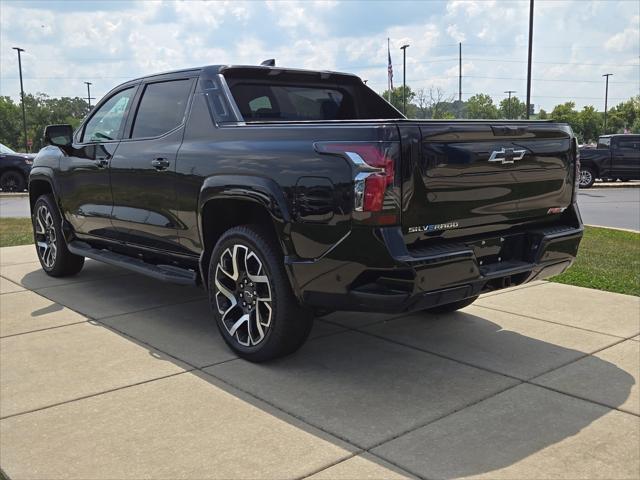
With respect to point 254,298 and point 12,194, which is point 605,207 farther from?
point 12,194

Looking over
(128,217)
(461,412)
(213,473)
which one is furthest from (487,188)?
(128,217)

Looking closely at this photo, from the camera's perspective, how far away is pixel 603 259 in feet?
25.6

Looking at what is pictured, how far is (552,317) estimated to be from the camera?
532 centimetres

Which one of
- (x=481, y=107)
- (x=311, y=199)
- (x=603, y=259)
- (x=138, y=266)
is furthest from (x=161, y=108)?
(x=481, y=107)

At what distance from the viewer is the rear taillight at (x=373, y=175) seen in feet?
11.0

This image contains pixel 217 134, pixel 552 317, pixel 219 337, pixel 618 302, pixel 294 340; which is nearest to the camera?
pixel 294 340

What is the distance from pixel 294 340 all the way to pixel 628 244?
22.7 ft

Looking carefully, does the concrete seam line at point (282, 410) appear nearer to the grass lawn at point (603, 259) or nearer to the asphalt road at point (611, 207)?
the grass lawn at point (603, 259)

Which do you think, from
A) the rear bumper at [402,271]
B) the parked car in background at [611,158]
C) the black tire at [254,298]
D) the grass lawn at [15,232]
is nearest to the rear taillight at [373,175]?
the rear bumper at [402,271]

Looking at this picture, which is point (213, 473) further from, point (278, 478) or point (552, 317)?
point (552, 317)

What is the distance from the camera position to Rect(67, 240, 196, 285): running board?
4832 mm

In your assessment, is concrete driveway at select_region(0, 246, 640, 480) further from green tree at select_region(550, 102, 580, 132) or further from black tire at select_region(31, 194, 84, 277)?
green tree at select_region(550, 102, 580, 132)

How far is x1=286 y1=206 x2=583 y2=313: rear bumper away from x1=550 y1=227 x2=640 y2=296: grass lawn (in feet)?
9.03

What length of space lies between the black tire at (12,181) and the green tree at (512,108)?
120 metres
